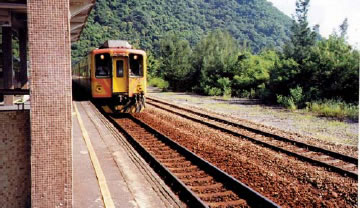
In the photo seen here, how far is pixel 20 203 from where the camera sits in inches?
177

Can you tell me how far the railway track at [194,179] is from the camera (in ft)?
17.4

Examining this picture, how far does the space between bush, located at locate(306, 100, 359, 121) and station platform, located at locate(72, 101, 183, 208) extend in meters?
10.5

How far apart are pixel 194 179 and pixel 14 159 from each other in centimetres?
318

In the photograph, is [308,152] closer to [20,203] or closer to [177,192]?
[177,192]

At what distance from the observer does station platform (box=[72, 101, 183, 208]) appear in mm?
5012

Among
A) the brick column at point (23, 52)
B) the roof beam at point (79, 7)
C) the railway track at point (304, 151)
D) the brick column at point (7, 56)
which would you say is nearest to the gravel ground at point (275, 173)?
the railway track at point (304, 151)

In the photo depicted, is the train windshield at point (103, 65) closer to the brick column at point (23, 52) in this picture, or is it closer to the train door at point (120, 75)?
the train door at point (120, 75)

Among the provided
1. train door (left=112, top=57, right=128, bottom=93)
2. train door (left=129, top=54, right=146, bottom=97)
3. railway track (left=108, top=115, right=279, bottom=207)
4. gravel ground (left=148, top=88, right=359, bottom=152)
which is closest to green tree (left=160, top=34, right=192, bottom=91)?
gravel ground (left=148, top=88, right=359, bottom=152)

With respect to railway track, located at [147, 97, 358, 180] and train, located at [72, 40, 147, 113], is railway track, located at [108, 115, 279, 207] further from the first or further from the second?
train, located at [72, 40, 147, 113]

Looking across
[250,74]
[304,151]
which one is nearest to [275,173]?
[304,151]

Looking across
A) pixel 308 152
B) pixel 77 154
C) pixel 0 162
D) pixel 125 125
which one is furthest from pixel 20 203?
pixel 125 125

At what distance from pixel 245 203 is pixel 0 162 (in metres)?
3.46

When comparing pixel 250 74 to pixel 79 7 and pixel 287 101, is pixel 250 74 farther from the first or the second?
pixel 79 7

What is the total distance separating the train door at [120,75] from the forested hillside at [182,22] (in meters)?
52.7
